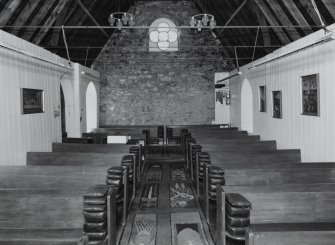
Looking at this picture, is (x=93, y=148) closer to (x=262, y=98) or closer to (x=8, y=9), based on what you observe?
(x=8, y=9)

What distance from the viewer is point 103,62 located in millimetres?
14906

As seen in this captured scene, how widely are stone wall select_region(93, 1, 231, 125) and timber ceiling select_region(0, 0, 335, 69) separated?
756 millimetres

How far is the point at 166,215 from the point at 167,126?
871cm

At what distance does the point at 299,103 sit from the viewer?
284 inches

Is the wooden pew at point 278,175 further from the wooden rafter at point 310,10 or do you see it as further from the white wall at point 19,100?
the white wall at point 19,100

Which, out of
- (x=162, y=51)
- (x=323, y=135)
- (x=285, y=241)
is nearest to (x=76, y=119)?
(x=162, y=51)

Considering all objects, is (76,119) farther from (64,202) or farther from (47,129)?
(64,202)

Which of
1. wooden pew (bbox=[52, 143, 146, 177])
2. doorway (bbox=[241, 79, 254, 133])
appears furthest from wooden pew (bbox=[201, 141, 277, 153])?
doorway (bbox=[241, 79, 254, 133])

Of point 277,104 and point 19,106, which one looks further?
point 277,104

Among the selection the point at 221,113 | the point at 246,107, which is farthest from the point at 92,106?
the point at 246,107

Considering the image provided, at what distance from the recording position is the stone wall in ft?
49.1

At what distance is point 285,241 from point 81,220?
6.72ft

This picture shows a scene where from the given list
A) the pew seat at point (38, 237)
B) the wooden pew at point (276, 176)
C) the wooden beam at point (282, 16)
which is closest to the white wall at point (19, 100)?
the pew seat at point (38, 237)

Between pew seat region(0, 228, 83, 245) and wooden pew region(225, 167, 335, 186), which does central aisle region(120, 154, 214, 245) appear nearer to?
wooden pew region(225, 167, 335, 186)
